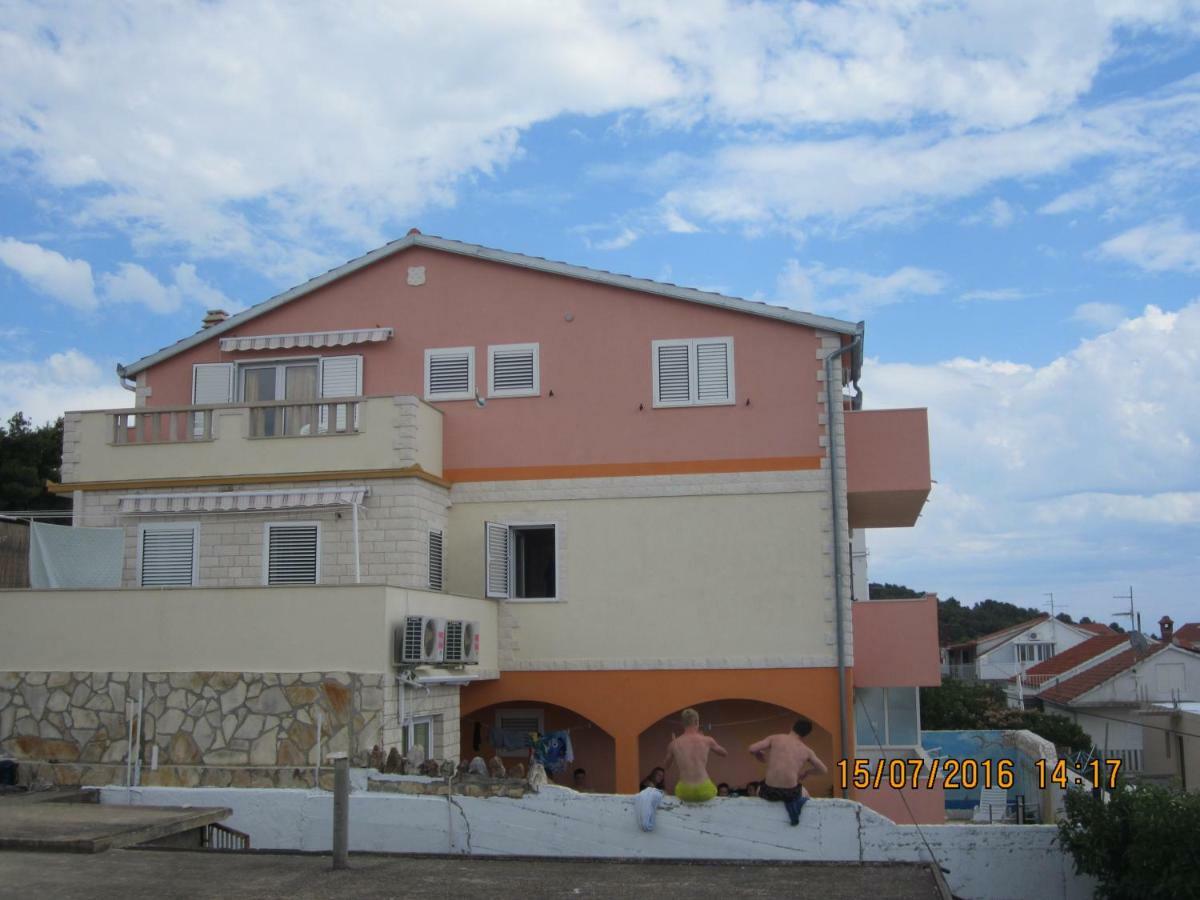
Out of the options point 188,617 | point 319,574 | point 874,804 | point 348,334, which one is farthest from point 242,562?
point 874,804

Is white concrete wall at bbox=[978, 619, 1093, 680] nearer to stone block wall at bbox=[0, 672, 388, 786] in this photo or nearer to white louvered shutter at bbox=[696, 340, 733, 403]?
white louvered shutter at bbox=[696, 340, 733, 403]

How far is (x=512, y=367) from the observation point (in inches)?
928

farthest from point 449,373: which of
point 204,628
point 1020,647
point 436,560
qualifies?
point 1020,647

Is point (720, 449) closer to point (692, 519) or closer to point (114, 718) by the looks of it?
point (692, 519)

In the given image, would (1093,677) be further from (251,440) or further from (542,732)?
(251,440)

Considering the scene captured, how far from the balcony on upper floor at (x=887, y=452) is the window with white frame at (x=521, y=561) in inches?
216

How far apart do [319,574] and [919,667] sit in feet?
34.4

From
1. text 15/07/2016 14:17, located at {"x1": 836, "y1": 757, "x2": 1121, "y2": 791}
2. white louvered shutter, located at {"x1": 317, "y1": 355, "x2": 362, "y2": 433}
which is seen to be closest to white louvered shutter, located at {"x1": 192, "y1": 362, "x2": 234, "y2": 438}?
white louvered shutter, located at {"x1": 317, "y1": 355, "x2": 362, "y2": 433}

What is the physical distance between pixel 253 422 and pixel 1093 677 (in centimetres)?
4201

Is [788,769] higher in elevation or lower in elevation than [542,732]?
lower

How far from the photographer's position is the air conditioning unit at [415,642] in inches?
730

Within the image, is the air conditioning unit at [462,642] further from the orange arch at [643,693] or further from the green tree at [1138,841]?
the green tree at [1138,841]

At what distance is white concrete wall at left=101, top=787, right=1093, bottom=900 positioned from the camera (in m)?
14.7

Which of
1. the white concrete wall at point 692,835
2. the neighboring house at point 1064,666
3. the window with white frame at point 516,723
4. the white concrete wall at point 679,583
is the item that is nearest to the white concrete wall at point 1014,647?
the neighboring house at point 1064,666
